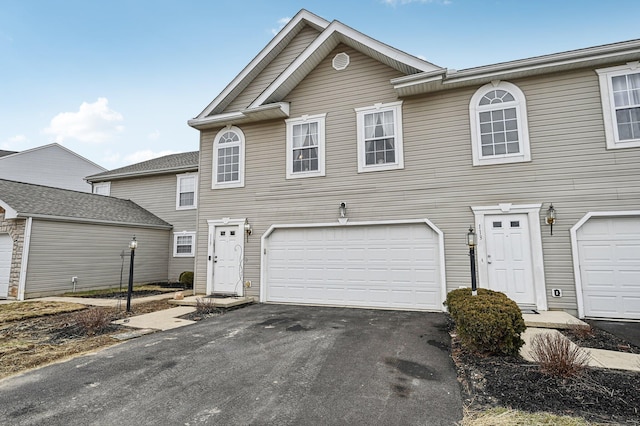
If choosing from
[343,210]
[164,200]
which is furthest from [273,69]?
[164,200]

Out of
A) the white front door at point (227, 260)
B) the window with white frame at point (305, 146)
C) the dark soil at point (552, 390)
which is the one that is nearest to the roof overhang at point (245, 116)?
the window with white frame at point (305, 146)

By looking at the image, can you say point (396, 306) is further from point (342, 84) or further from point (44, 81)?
point (44, 81)

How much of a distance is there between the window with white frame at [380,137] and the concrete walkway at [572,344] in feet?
14.9

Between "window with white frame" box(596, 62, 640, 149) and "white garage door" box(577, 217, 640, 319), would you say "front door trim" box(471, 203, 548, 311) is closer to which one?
"white garage door" box(577, 217, 640, 319)

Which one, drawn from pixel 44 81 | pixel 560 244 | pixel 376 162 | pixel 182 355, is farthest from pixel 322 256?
pixel 44 81

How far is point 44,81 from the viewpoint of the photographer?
15.7 m

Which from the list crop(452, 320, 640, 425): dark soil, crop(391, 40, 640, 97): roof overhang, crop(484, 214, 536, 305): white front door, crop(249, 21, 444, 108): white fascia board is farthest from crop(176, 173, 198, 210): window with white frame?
crop(452, 320, 640, 425): dark soil

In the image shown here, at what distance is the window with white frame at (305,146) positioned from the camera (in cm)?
915

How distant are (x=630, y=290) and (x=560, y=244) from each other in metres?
1.53

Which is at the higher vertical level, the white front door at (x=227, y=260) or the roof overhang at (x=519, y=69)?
the roof overhang at (x=519, y=69)

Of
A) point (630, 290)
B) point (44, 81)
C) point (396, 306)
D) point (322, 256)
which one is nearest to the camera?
point (630, 290)

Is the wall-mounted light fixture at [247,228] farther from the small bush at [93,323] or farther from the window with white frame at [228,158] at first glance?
the small bush at [93,323]

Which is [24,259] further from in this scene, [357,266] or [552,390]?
[552,390]

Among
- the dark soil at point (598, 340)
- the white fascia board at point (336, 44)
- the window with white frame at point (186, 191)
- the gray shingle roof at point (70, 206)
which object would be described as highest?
the white fascia board at point (336, 44)
